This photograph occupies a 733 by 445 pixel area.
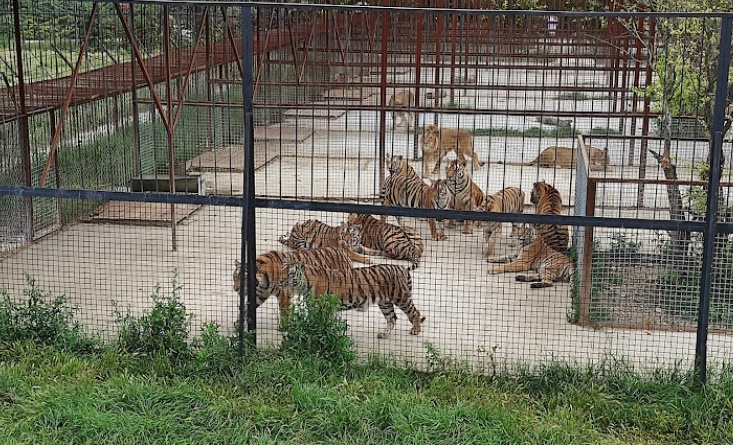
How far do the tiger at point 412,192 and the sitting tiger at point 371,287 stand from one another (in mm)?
3210

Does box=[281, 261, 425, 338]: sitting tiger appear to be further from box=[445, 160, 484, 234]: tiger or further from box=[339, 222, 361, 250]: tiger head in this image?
box=[445, 160, 484, 234]: tiger

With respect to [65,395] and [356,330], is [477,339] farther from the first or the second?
[65,395]

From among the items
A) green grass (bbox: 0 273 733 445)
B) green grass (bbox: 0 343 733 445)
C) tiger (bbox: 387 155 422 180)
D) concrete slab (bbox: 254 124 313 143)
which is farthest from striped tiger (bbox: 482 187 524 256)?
concrete slab (bbox: 254 124 313 143)

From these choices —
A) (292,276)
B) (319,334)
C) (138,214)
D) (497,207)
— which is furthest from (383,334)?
(138,214)

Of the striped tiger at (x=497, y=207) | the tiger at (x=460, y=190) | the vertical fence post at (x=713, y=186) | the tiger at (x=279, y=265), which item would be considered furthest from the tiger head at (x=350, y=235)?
the vertical fence post at (x=713, y=186)

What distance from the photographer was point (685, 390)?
492cm

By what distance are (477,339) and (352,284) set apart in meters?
0.91

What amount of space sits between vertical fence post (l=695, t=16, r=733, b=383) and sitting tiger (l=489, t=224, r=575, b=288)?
Answer: 2.36 m

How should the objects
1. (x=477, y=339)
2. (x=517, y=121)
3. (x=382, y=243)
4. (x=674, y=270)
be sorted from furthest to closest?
(x=517, y=121) < (x=382, y=243) < (x=674, y=270) < (x=477, y=339)

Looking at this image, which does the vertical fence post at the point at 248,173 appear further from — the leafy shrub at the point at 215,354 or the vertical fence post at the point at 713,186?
the vertical fence post at the point at 713,186

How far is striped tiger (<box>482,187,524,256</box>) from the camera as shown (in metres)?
8.30

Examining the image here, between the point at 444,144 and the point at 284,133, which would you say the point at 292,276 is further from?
the point at 284,133

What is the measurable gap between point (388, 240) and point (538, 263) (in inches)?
60.0

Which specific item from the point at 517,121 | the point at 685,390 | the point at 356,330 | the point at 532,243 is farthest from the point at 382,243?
the point at 517,121
